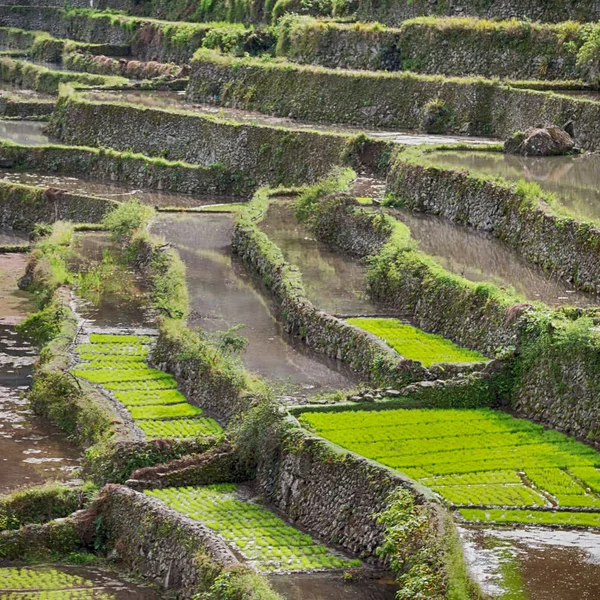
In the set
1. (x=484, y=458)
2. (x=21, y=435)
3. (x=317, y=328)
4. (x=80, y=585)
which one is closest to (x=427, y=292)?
(x=317, y=328)

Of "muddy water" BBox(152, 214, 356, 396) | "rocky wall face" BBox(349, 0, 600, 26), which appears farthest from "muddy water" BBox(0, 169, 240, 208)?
"rocky wall face" BBox(349, 0, 600, 26)

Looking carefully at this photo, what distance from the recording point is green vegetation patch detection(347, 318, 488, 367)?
100ft

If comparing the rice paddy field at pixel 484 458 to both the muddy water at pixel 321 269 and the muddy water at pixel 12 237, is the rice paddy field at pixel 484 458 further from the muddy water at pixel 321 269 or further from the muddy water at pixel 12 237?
the muddy water at pixel 12 237

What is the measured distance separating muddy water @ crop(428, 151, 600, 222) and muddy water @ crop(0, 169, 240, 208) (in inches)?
446

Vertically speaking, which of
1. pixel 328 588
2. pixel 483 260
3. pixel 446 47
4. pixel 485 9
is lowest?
pixel 328 588

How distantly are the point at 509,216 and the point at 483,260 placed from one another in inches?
100

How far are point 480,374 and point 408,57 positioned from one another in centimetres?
3184

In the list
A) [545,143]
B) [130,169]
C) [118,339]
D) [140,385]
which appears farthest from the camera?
[130,169]

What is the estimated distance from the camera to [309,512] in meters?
25.0

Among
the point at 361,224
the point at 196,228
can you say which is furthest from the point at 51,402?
the point at 196,228

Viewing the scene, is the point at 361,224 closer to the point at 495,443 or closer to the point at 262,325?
the point at 262,325

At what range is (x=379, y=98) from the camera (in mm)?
56656

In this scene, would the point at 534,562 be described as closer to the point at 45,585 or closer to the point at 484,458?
the point at 484,458

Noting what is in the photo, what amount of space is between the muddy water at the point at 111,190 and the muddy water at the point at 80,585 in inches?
1163
